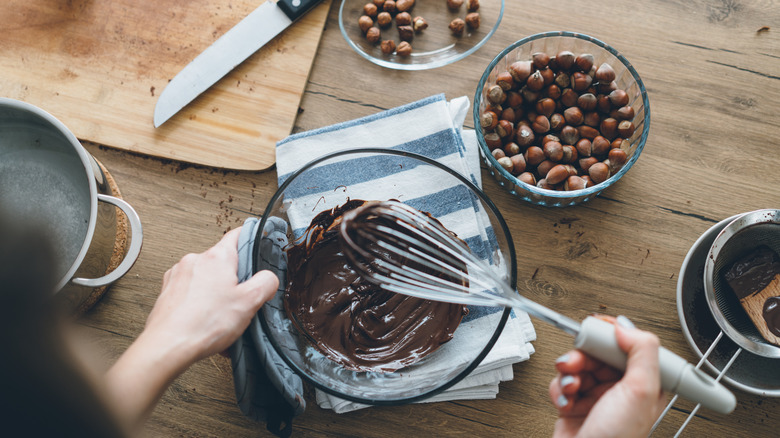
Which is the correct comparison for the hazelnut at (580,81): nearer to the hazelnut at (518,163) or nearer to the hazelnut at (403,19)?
the hazelnut at (518,163)

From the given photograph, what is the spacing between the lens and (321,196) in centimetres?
89

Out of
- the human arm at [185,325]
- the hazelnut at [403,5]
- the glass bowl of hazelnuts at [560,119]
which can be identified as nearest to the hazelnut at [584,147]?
the glass bowl of hazelnuts at [560,119]

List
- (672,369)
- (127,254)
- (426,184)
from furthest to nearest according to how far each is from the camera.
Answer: (426,184), (127,254), (672,369)

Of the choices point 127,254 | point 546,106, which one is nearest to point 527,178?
point 546,106

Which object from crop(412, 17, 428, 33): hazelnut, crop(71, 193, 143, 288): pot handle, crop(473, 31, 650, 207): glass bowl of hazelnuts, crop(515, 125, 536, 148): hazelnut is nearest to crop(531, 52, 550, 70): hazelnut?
crop(473, 31, 650, 207): glass bowl of hazelnuts

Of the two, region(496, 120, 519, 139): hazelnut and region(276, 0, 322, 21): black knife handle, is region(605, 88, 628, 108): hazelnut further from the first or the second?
region(276, 0, 322, 21): black knife handle

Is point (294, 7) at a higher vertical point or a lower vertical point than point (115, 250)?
higher

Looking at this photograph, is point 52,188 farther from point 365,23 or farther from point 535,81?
point 535,81

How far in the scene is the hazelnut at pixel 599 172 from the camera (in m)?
0.87

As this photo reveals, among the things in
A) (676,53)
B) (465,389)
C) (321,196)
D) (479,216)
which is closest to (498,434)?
(465,389)

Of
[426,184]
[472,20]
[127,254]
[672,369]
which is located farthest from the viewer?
[472,20]

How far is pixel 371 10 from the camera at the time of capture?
3.30 feet

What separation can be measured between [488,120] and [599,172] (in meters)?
0.22

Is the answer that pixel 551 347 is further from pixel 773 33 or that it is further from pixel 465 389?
pixel 773 33
